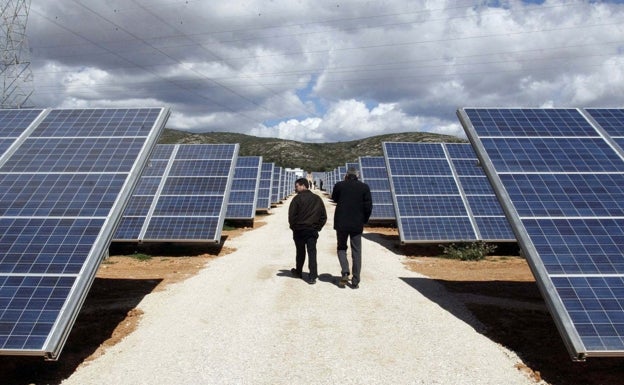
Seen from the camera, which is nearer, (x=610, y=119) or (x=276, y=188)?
(x=610, y=119)

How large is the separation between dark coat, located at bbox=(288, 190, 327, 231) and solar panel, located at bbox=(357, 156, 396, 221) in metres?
10.00

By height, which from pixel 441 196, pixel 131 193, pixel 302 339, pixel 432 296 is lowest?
pixel 302 339

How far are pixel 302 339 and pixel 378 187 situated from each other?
1774cm

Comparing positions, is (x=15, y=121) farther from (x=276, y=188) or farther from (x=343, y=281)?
(x=276, y=188)

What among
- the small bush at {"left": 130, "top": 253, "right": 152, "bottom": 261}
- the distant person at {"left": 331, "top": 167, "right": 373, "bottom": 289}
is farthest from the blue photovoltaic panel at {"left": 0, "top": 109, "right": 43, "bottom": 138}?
the distant person at {"left": 331, "top": 167, "right": 373, "bottom": 289}

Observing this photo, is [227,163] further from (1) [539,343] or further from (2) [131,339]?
(1) [539,343]

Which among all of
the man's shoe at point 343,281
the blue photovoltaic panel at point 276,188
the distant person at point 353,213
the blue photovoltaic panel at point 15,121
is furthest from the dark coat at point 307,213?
the blue photovoltaic panel at point 276,188

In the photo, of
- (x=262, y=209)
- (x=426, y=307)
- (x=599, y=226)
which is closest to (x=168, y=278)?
(x=426, y=307)

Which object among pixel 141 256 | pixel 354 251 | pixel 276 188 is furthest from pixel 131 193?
pixel 276 188

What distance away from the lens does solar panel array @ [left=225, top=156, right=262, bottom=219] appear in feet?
73.5

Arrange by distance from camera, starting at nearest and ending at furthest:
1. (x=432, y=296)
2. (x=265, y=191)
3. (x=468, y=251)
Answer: (x=432, y=296)
(x=468, y=251)
(x=265, y=191)

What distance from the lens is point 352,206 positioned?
31.7 ft

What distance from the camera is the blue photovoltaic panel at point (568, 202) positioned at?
17.6 feet

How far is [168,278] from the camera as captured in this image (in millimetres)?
11203
